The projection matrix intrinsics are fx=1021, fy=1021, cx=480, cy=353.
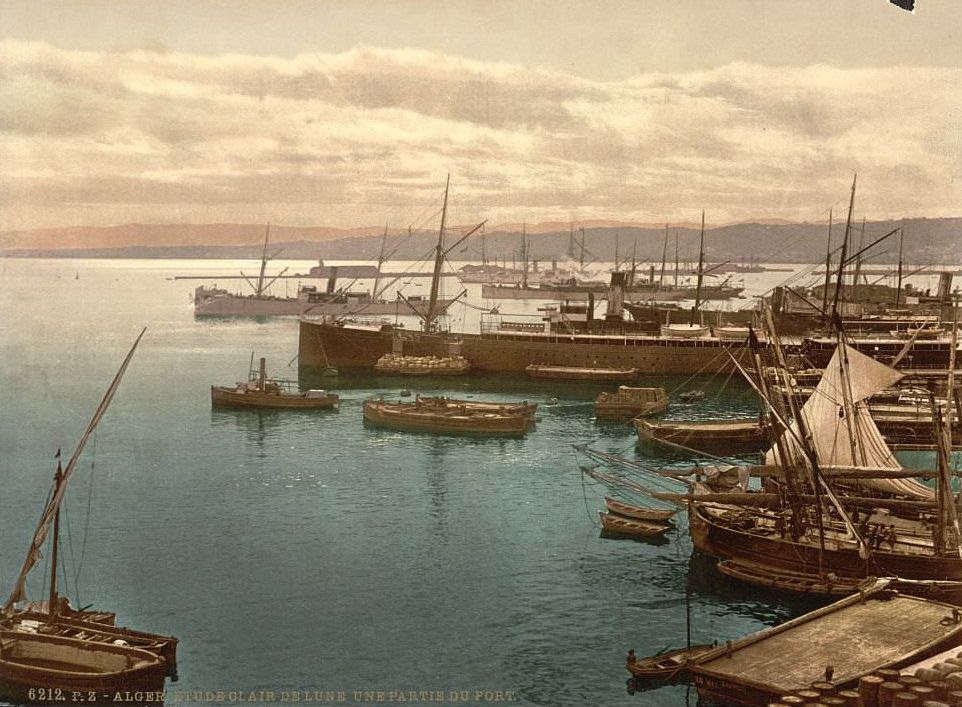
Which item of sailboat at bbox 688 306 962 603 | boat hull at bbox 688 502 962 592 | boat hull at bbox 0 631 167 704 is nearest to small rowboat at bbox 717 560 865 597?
sailboat at bbox 688 306 962 603

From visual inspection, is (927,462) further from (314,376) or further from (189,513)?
(314,376)

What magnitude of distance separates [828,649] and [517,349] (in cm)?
7357

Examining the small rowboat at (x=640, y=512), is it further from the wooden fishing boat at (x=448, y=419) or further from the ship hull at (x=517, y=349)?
the ship hull at (x=517, y=349)

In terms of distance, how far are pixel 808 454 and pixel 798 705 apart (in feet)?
51.8

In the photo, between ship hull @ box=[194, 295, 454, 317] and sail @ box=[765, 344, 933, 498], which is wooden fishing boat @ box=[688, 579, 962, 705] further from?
ship hull @ box=[194, 295, 454, 317]

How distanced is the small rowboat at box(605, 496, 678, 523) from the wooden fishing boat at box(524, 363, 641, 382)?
4884 centimetres

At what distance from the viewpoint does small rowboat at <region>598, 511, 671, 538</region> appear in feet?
147

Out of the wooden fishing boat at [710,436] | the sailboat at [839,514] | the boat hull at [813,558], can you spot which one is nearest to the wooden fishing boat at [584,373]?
the wooden fishing boat at [710,436]

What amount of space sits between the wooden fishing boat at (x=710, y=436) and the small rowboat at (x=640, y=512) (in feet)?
55.3

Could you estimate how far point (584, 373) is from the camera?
314ft

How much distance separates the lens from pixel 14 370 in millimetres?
90938

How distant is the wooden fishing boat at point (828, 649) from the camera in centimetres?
2703

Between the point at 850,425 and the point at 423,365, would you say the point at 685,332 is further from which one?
the point at 850,425

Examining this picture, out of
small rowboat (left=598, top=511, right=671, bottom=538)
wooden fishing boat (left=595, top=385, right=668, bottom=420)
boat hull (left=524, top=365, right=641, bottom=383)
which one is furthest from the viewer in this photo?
boat hull (left=524, top=365, right=641, bottom=383)
